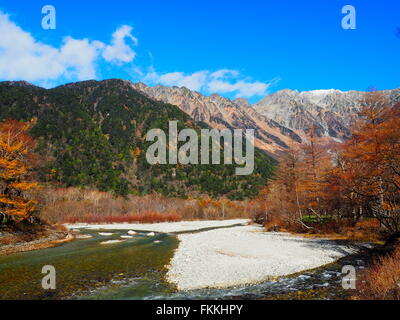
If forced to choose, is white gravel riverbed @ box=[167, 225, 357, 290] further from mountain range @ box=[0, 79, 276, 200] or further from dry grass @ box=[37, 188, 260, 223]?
mountain range @ box=[0, 79, 276, 200]

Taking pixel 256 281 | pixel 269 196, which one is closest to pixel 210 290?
pixel 256 281

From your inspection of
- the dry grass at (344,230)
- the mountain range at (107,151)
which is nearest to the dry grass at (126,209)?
the mountain range at (107,151)

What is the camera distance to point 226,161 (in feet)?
528

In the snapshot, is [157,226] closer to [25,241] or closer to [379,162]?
[25,241]

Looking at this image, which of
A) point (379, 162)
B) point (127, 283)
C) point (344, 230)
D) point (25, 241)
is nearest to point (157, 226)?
point (25, 241)

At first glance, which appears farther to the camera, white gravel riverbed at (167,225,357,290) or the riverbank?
the riverbank

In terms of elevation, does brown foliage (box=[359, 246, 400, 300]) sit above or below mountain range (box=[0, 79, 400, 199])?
below

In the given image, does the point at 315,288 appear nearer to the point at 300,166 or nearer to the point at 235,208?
the point at 300,166

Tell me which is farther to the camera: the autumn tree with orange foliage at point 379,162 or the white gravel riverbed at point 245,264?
the autumn tree with orange foliage at point 379,162

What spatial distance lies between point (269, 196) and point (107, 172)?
309ft

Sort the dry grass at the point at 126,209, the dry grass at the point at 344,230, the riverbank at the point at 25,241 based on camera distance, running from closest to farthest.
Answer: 1. the dry grass at the point at 344,230
2. the riverbank at the point at 25,241
3. the dry grass at the point at 126,209

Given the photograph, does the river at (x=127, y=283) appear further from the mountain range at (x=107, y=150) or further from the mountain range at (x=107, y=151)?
the mountain range at (x=107, y=151)

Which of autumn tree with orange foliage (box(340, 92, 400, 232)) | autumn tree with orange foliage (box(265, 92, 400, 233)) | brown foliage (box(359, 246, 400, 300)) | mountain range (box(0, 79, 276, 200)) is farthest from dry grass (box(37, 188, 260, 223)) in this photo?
brown foliage (box(359, 246, 400, 300))

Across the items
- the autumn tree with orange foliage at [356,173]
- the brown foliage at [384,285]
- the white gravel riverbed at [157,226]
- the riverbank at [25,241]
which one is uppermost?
the autumn tree with orange foliage at [356,173]
